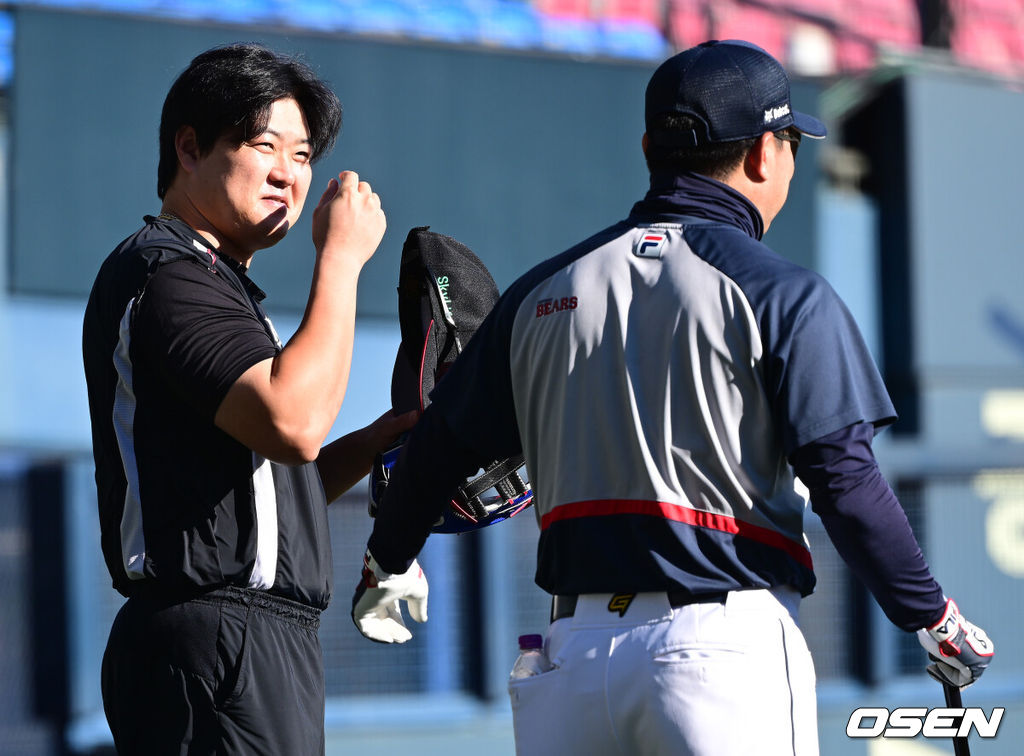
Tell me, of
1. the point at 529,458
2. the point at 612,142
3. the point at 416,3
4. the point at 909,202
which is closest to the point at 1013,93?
the point at 909,202

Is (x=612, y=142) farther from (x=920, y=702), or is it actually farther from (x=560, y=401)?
(x=560, y=401)

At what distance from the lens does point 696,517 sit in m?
1.95

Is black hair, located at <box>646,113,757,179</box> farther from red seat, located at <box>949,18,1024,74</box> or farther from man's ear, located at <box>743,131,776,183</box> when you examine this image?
red seat, located at <box>949,18,1024,74</box>

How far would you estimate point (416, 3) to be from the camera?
7496 mm

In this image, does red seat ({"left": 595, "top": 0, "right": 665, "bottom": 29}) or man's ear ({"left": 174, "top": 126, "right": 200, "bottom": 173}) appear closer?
man's ear ({"left": 174, "top": 126, "right": 200, "bottom": 173})

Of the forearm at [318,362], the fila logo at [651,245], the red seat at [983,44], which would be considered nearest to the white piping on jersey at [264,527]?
the forearm at [318,362]

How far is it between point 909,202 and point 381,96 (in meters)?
3.42

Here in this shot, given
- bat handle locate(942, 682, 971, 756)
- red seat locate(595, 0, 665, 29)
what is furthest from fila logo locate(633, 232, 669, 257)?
red seat locate(595, 0, 665, 29)

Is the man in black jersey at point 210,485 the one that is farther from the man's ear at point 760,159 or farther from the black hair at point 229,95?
the man's ear at point 760,159

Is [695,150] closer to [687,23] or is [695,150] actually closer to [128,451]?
[128,451]

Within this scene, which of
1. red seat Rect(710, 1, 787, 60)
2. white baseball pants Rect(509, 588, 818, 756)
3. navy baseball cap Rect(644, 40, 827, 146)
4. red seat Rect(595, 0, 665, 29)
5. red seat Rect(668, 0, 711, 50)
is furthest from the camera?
red seat Rect(710, 1, 787, 60)

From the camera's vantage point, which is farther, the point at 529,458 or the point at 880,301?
the point at 880,301

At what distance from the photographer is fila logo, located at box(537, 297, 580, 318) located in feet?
6.77

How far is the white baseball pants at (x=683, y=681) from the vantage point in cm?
187
